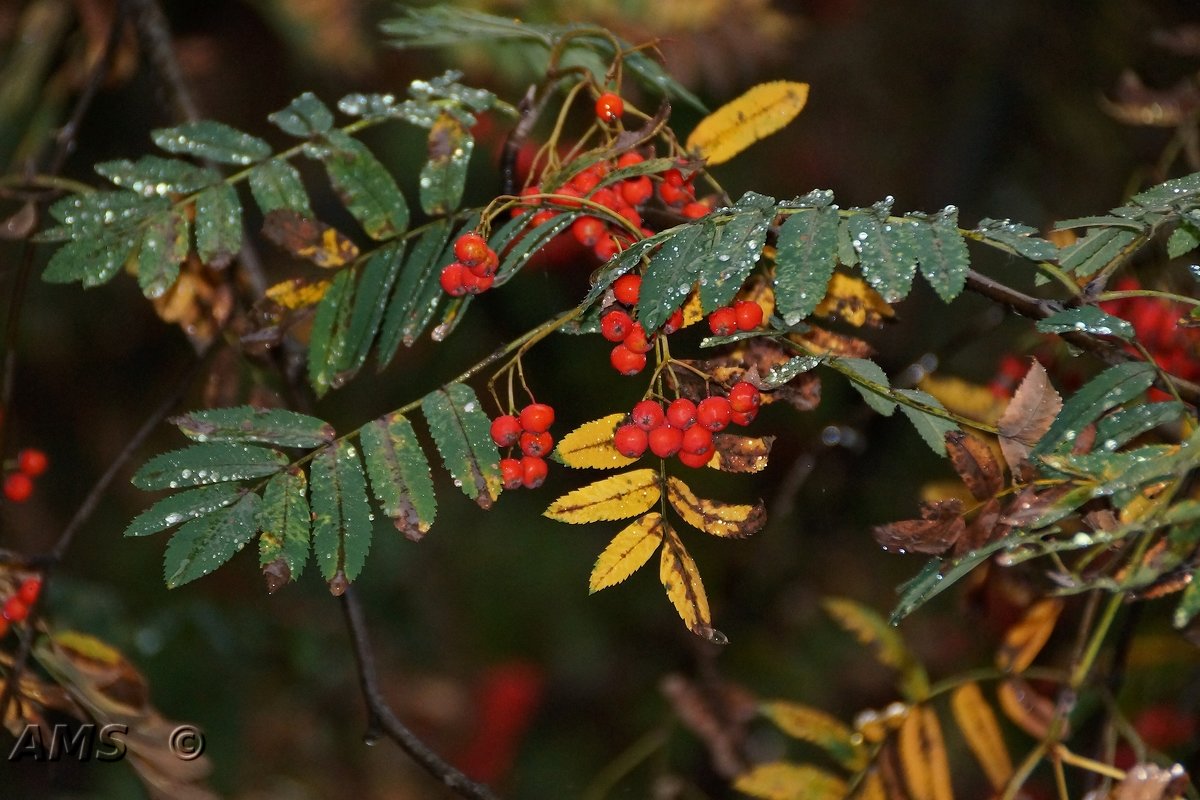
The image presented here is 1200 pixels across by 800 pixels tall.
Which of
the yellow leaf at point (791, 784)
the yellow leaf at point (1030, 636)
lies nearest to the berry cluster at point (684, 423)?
the yellow leaf at point (791, 784)

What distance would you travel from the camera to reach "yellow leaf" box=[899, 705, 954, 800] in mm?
1244

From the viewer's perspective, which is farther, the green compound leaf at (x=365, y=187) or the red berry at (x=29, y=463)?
the red berry at (x=29, y=463)

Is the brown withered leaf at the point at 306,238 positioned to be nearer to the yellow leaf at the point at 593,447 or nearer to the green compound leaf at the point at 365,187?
the green compound leaf at the point at 365,187

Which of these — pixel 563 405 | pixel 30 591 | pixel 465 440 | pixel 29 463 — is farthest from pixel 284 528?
pixel 563 405

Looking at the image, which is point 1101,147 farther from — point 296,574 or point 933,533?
point 296,574

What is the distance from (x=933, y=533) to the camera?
89cm

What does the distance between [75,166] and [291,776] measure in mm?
1561

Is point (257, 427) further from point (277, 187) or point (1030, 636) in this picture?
point (1030, 636)

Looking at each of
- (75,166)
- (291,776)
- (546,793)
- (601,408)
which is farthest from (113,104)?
(546,793)

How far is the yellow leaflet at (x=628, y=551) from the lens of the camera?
89 centimetres

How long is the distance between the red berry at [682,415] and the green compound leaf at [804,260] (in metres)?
0.12

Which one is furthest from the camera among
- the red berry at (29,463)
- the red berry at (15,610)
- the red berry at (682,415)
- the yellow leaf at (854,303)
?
the red berry at (29,463)

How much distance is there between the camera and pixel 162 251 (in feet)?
3.44

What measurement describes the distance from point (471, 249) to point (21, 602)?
27.3 inches
